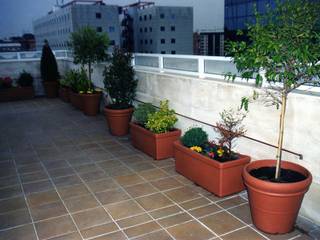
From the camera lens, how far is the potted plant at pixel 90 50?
770 cm

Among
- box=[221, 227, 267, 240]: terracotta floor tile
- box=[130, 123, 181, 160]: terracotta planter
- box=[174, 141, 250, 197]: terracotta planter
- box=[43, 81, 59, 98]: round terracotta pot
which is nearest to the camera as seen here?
box=[221, 227, 267, 240]: terracotta floor tile

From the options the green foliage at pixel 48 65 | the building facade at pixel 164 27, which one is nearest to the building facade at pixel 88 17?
the building facade at pixel 164 27

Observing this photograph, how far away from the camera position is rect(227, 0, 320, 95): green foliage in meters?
2.49

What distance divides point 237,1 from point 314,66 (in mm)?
37431

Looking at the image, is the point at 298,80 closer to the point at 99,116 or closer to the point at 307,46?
the point at 307,46

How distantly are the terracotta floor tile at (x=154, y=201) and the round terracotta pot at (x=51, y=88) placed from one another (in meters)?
8.43

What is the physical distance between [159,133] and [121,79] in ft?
5.90

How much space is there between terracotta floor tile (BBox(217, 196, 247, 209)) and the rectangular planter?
9355 mm

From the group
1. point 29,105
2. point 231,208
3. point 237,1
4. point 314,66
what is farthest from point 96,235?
point 237,1

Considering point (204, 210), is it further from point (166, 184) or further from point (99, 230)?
point (99, 230)

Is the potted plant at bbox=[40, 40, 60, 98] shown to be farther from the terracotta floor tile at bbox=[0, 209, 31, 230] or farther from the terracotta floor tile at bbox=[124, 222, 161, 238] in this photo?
the terracotta floor tile at bbox=[124, 222, 161, 238]

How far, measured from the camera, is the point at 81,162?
4.96 meters

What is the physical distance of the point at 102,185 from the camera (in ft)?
13.5

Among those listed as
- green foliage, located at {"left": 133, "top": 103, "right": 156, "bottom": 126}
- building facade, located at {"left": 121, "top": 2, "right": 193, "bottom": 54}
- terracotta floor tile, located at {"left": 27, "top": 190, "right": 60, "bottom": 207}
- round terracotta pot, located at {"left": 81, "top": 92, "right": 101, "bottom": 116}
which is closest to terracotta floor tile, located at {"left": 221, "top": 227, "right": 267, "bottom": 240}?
terracotta floor tile, located at {"left": 27, "top": 190, "right": 60, "bottom": 207}
